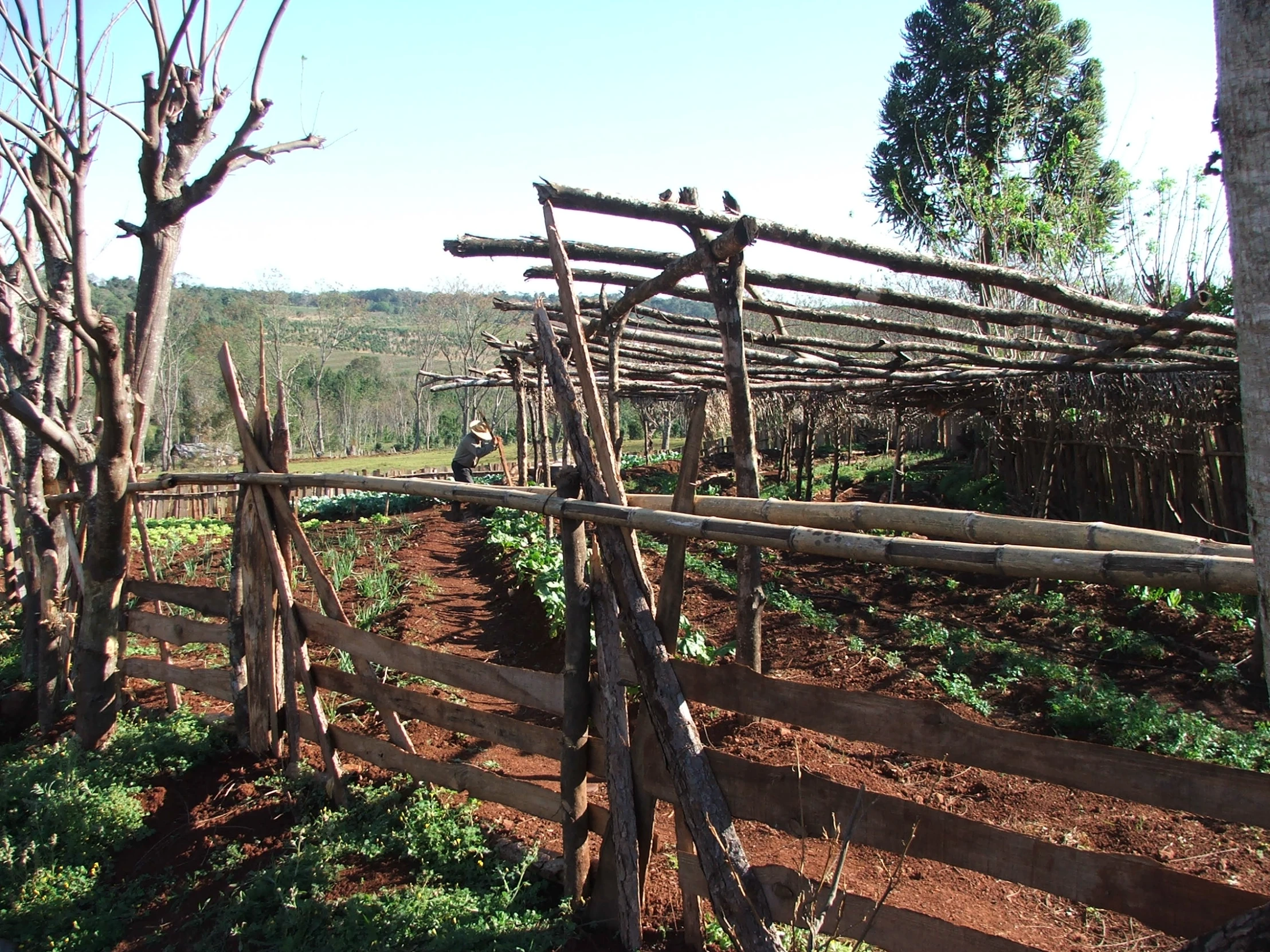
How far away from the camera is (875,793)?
2633 millimetres

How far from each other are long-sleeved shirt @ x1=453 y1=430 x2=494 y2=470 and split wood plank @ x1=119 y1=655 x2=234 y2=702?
873 centimetres

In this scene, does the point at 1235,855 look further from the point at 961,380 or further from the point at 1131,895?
the point at 961,380

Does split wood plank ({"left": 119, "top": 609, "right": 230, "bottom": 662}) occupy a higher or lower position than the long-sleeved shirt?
lower

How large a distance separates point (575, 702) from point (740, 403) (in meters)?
1.57

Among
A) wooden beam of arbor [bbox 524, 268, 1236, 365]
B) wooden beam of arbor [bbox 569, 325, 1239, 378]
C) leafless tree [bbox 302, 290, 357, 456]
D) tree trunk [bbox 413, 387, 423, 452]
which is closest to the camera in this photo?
wooden beam of arbor [bbox 524, 268, 1236, 365]

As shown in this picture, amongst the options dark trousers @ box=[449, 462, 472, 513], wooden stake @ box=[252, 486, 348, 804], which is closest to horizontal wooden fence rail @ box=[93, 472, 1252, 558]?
wooden stake @ box=[252, 486, 348, 804]

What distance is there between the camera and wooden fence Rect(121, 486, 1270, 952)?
194 centimetres

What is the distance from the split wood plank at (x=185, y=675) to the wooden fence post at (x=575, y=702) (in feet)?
8.99

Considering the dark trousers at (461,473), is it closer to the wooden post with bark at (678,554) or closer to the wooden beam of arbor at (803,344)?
the wooden beam of arbor at (803,344)

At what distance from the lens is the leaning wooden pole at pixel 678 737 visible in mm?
2496

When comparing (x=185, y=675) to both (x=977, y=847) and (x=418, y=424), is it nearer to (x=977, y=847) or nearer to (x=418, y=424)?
(x=977, y=847)

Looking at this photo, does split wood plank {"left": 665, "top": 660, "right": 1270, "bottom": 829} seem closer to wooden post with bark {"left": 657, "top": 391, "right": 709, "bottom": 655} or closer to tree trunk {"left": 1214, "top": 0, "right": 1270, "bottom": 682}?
wooden post with bark {"left": 657, "top": 391, "right": 709, "bottom": 655}

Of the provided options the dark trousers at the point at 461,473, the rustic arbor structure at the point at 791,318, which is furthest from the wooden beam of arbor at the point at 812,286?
the dark trousers at the point at 461,473

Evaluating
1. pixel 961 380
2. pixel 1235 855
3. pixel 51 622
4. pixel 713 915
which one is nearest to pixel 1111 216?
pixel 961 380
